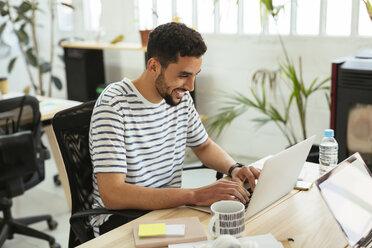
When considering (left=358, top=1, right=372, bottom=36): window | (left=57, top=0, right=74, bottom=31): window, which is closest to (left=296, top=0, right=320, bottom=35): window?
(left=358, top=1, right=372, bottom=36): window

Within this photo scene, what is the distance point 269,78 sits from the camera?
11.0 feet

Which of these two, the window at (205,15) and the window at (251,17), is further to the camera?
the window at (205,15)

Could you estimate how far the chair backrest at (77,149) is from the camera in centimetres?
164

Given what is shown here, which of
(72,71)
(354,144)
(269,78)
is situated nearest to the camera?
(354,144)

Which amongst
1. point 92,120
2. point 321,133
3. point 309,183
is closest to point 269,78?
point 321,133

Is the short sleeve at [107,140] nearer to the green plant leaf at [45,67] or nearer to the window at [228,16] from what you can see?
the window at [228,16]

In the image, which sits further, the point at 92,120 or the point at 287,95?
the point at 287,95

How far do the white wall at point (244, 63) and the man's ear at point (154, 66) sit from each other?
191cm

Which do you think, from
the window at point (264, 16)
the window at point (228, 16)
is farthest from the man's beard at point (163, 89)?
the window at point (228, 16)

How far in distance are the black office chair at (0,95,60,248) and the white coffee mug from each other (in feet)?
4.89

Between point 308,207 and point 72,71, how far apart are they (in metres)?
3.59

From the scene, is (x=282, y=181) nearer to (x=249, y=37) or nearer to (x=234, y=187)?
(x=234, y=187)

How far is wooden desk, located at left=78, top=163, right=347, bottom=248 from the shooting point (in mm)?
1252

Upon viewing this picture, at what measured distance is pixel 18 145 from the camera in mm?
2400
